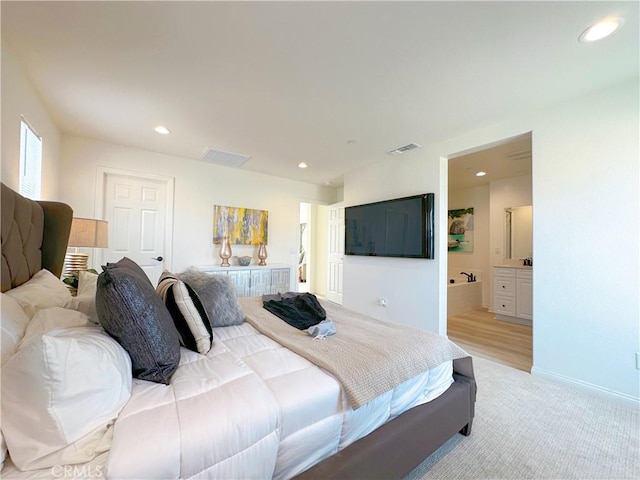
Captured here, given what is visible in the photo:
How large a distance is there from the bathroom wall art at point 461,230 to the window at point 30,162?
6630 mm

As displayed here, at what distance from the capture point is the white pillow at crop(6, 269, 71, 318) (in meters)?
1.14

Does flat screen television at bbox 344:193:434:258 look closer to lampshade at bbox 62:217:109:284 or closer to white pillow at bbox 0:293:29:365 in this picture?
lampshade at bbox 62:217:109:284

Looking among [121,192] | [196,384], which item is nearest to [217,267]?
[121,192]

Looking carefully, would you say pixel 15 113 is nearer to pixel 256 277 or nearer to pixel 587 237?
pixel 256 277

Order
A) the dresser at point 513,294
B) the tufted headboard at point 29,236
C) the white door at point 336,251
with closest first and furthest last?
the tufted headboard at point 29,236 → the dresser at point 513,294 → the white door at point 336,251

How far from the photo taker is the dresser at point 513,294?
4125mm

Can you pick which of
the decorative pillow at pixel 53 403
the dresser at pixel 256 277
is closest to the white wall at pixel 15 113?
the decorative pillow at pixel 53 403

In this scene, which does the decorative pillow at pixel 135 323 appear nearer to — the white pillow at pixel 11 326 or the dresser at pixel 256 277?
the white pillow at pixel 11 326

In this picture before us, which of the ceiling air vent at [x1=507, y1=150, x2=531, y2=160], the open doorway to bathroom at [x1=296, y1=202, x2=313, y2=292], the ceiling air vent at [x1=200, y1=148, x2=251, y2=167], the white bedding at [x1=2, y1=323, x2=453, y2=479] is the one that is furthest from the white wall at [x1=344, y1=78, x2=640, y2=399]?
the open doorway to bathroom at [x1=296, y1=202, x2=313, y2=292]

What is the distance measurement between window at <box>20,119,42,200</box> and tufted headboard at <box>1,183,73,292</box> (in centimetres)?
57

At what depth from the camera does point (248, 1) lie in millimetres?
1380

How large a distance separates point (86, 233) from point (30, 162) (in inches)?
28.5

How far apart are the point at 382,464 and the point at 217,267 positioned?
3.38m

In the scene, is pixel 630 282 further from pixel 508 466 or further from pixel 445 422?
pixel 445 422
